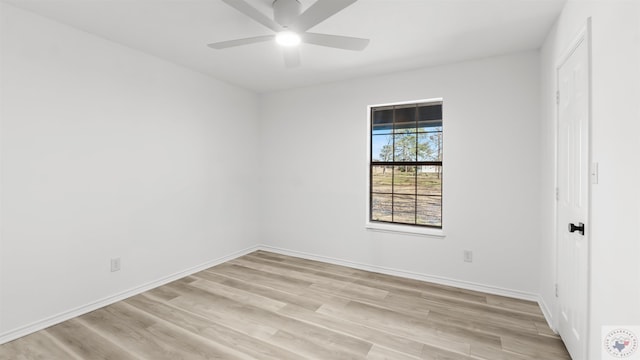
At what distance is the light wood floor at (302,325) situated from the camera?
207cm

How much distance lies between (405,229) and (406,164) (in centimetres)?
82

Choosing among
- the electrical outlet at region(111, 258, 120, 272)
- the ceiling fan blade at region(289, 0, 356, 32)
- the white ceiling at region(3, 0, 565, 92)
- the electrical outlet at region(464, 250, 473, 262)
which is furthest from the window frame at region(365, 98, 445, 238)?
the electrical outlet at region(111, 258, 120, 272)

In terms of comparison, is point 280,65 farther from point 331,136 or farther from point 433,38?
point 433,38

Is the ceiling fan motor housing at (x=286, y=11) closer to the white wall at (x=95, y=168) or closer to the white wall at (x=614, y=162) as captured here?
the white wall at (x=614, y=162)

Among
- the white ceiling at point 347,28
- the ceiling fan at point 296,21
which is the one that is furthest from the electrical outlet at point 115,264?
the ceiling fan at point 296,21

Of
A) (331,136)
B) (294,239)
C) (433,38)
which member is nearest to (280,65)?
(331,136)

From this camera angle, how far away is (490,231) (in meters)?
3.09

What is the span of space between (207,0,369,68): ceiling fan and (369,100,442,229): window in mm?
1714

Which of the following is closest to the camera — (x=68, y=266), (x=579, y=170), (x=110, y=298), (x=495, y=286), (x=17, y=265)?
(x=579, y=170)

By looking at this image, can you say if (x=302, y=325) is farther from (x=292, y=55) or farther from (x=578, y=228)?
(x=292, y=55)

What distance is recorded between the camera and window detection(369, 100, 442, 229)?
3.54 meters

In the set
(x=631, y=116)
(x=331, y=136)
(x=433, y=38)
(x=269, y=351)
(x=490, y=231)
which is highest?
(x=433, y=38)

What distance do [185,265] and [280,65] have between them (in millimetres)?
2683

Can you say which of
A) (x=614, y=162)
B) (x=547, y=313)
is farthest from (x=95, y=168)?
(x=547, y=313)
